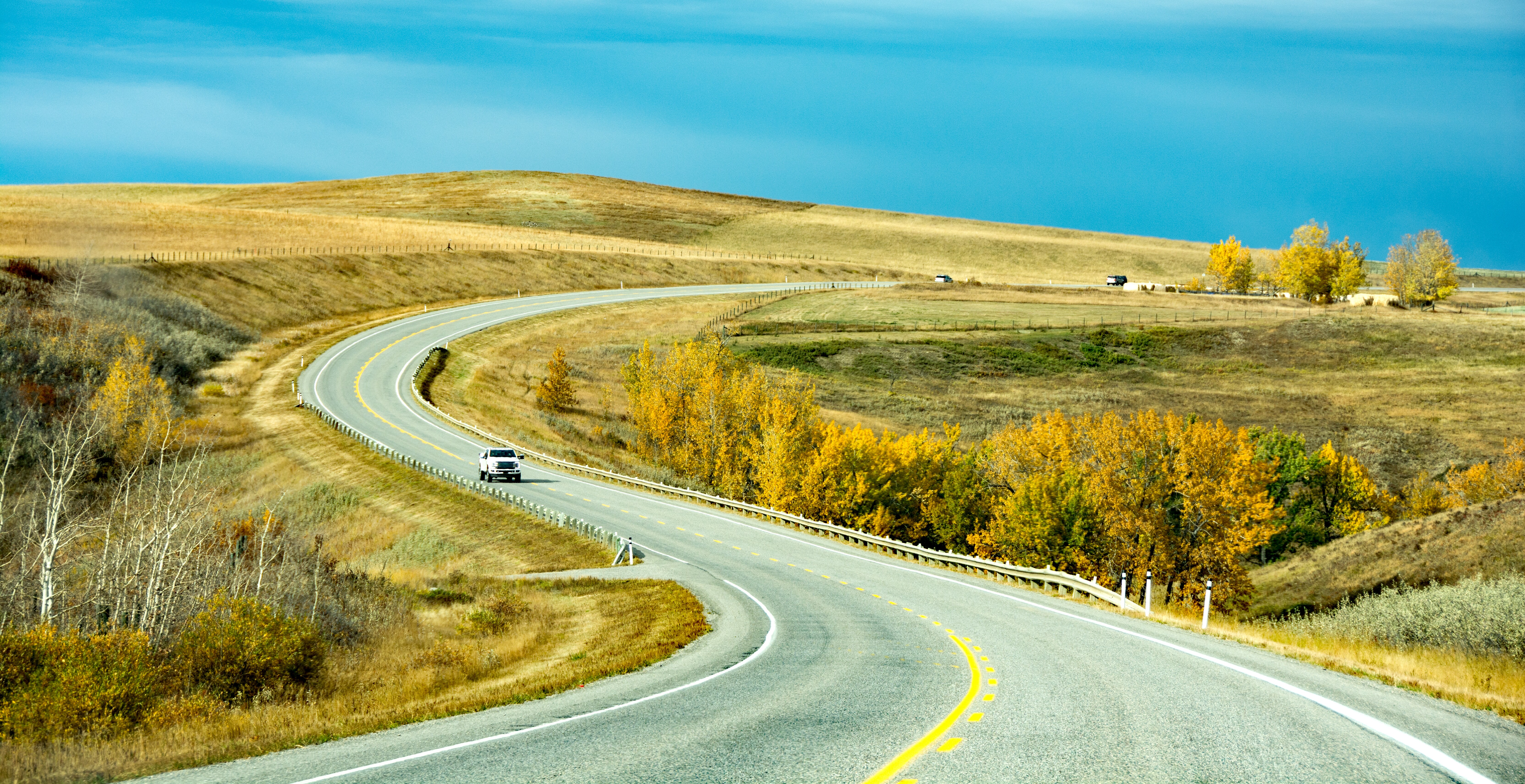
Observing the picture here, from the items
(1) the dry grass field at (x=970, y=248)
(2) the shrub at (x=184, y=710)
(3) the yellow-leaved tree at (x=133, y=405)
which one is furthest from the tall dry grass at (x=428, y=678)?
(1) the dry grass field at (x=970, y=248)

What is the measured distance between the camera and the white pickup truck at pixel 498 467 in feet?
153

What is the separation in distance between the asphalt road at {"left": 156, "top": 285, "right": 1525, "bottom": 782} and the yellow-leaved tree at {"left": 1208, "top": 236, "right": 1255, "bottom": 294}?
13148cm

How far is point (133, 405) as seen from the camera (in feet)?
167

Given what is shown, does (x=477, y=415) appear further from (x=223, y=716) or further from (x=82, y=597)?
(x=223, y=716)

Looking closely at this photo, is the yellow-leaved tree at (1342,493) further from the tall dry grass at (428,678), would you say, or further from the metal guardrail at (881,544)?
the tall dry grass at (428,678)

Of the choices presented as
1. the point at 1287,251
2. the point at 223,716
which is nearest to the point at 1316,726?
the point at 223,716

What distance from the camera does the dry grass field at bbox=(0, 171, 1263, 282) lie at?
114 m

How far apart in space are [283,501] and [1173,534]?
42.4 m

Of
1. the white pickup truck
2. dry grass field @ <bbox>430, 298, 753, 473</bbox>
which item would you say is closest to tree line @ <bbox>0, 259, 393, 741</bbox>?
the white pickup truck

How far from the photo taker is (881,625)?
2011 centimetres

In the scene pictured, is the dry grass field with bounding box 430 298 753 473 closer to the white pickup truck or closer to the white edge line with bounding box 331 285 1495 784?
the white pickup truck

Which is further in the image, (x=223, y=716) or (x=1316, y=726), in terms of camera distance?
(x=223, y=716)

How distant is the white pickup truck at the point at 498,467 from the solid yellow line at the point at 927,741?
35705 mm

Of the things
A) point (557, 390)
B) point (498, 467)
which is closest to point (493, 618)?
point (498, 467)
